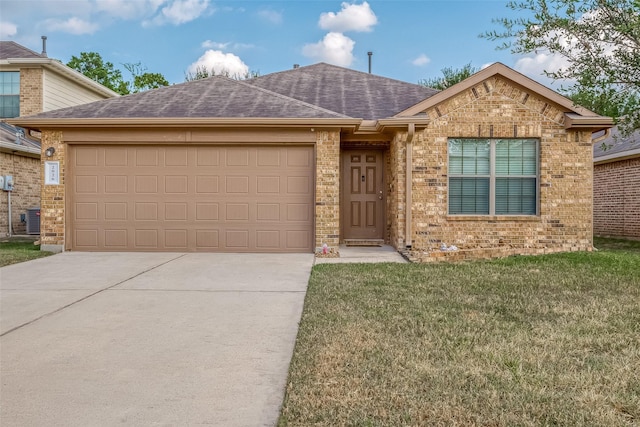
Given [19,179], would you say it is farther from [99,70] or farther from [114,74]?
[114,74]

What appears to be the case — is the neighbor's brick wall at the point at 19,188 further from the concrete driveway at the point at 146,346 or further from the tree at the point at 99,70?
the tree at the point at 99,70

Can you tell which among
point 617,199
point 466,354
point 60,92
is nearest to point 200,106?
point 466,354

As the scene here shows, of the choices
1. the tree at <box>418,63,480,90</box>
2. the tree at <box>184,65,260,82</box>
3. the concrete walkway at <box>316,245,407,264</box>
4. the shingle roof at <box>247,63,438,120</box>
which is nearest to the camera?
the concrete walkway at <box>316,245,407,264</box>

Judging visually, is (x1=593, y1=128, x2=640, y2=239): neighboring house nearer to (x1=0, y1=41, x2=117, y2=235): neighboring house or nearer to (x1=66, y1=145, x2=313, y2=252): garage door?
(x1=66, y1=145, x2=313, y2=252): garage door

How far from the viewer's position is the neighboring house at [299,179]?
33.1 feet

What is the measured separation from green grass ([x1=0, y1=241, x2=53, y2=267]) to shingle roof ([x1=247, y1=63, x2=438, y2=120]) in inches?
275

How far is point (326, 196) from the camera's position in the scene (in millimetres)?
9867

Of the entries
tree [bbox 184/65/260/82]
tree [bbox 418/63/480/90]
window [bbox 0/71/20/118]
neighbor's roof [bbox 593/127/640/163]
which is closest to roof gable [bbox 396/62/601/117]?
neighbor's roof [bbox 593/127/640/163]

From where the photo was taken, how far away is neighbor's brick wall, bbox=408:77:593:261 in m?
10.1

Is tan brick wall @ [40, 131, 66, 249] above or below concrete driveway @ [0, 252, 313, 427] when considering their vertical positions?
above

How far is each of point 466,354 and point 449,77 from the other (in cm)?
3155

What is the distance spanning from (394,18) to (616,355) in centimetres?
1770

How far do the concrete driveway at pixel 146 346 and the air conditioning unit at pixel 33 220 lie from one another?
789 centimetres

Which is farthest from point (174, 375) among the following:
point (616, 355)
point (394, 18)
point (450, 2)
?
point (394, 18)
